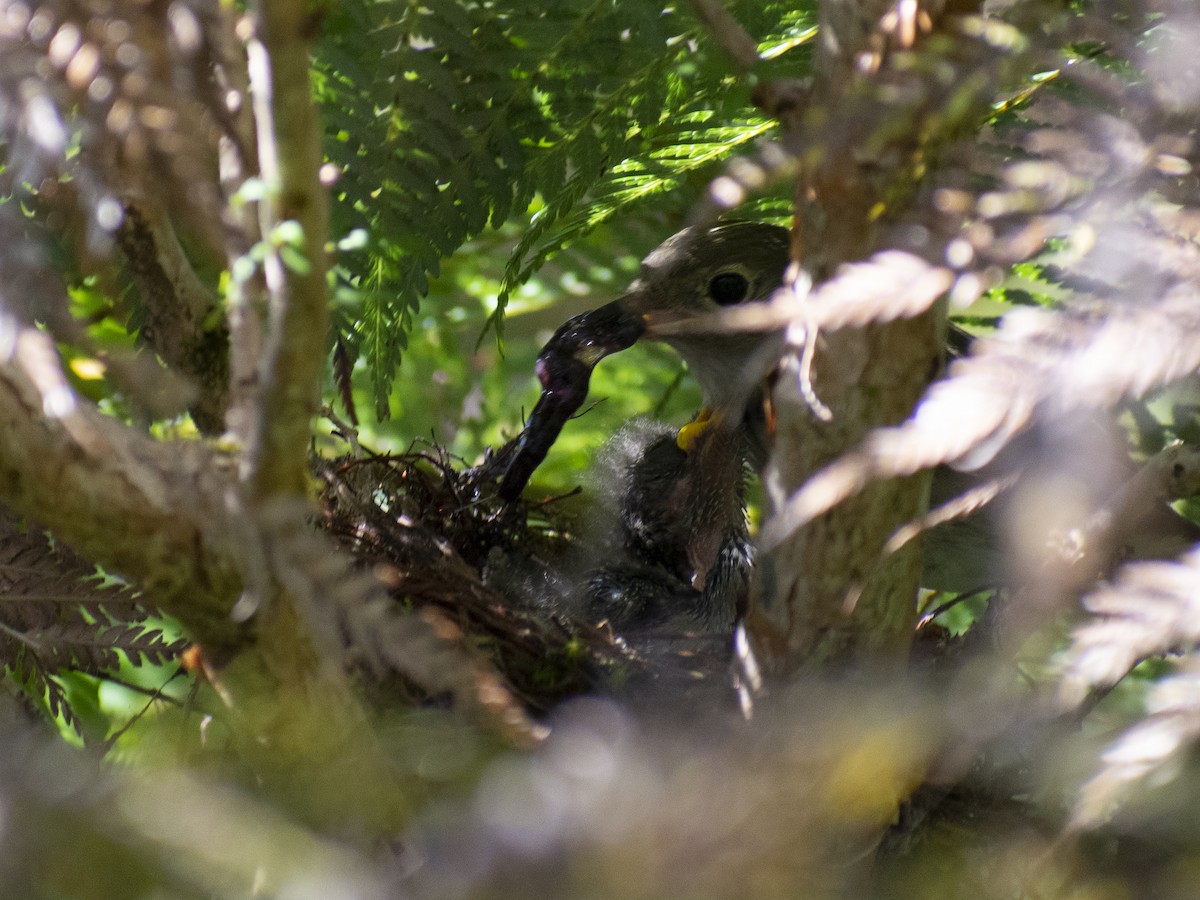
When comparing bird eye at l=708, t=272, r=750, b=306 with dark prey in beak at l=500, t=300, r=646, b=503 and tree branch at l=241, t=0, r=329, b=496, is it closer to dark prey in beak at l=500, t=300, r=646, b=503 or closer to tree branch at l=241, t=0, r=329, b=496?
dark prey in beak at l=500, t=300, r=646, b=503

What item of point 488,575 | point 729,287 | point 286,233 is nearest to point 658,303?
point 729,287

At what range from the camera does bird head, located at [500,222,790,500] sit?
1509mm

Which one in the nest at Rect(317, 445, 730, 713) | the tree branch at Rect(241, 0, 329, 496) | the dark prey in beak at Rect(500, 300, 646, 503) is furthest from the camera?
the dark prey in beak at Rect(500, 300, 646, 503)

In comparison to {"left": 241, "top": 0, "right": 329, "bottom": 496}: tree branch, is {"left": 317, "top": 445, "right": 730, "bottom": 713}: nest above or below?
below

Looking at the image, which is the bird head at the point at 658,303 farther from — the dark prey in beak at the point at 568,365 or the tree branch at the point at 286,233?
the tree branch at the point at 286,233

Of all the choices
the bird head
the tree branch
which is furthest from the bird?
the tree branch

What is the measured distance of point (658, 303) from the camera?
152 centimetres

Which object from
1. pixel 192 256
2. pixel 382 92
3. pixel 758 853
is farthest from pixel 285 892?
pixel 192 256

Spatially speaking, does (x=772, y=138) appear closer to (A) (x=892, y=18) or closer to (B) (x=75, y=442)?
(A) (x=892, y=18)

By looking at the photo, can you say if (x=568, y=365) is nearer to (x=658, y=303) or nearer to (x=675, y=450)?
(x=658, y=303)

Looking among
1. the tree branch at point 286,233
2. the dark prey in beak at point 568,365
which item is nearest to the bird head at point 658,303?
the dark prey in beak at point 568,365

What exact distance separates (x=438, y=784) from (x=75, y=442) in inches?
13.6

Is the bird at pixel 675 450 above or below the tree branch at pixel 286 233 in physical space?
below

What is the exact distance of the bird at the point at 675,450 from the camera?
151cm
